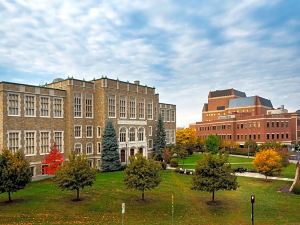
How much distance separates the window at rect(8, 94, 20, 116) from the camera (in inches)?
1664

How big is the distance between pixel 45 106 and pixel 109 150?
505 inches

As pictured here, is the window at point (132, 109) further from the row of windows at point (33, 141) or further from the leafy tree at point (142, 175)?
the leafy tree at point (142, 175)

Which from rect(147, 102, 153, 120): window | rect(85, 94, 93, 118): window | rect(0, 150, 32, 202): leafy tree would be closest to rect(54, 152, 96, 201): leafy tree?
rect(0, 150, 32, 202): leafy tree

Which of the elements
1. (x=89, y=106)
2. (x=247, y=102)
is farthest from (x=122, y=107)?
(x=247, y=102)

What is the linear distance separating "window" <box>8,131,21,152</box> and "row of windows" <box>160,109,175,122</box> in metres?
36.8

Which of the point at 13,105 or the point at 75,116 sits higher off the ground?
the point at 13,105

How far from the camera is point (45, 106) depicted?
47156 millimetres

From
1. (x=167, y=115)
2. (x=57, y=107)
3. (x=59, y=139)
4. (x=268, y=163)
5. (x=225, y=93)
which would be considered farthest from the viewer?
(x=225, y=93)

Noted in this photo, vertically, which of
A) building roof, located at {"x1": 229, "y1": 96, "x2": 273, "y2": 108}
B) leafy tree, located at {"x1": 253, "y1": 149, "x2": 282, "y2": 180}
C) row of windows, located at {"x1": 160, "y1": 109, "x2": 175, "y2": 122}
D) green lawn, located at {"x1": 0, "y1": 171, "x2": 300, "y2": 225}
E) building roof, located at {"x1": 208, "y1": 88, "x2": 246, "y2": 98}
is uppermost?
building roof, located at {"x1": 208, "y1": 88, "x2": 246, "y2": 98}

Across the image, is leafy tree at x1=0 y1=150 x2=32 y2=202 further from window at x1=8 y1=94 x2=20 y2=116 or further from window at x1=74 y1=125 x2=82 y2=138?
window at x1=74 y1=125 x2=82 y2=138

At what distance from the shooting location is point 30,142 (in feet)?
147

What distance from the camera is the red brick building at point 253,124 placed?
306ft

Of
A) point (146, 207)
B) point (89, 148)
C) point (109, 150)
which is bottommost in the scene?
point (146, 207)

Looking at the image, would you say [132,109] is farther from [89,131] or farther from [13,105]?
[13,105]
